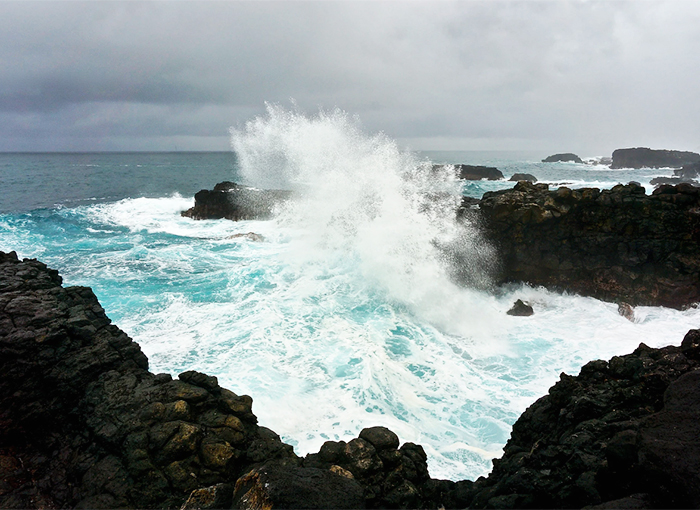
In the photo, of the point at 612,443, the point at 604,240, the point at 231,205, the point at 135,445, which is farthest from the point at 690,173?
the point at 135,445

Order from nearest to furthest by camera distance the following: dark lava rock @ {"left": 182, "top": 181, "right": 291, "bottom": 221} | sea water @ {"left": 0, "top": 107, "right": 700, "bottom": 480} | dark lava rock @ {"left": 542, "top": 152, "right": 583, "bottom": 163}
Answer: sea water @ {"left": 0, "top": 107, "right": 700, "bottom": 480} < dark lava rock @ {"left": 182, "top": 181, "right": 291, "bottom": 221} < dark lava rock @ {"left": 542, "top": 152, "right": 583, "bottom": 163}

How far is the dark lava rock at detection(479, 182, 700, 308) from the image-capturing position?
45.5 ft

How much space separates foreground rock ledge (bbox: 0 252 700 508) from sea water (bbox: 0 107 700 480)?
238 cm

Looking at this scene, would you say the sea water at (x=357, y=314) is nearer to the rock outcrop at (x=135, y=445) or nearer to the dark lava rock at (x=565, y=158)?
the rock outcrop at (x=135, y=445)

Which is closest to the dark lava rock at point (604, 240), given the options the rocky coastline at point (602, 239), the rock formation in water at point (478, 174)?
the rocky coastline at point (602, 239)

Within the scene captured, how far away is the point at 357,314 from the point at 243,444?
26.9 ft

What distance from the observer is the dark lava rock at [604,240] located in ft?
45.5

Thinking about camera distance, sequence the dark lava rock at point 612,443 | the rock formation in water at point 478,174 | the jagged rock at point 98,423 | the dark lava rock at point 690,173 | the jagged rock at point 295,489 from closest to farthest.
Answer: the dark lava rock at point 612,443 → the jagged rock at point 295,489 → the jagged rock at point 98,423 → the dark lava rock at point 690,173 → the rock formation in water at point 478,174

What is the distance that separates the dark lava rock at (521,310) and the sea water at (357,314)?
0.41 m

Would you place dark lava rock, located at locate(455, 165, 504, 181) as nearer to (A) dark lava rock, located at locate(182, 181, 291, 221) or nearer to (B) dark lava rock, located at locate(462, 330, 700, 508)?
(A) dark lava rock, located at locate(182, 181, 291, 221)

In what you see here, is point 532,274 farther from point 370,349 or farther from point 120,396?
point 120,396

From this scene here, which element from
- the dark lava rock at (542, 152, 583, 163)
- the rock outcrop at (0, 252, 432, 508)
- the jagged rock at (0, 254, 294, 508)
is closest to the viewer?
the rock outcrop at (0, 252, 432, 508)

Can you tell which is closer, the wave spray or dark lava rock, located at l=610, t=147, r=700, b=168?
the wave spray

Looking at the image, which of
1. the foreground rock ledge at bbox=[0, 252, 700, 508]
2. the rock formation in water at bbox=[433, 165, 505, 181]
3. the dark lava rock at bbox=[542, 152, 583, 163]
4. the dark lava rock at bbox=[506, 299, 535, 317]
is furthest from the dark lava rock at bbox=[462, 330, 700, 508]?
the dark lava rock at bbox=[542, 152, 583, 163]
